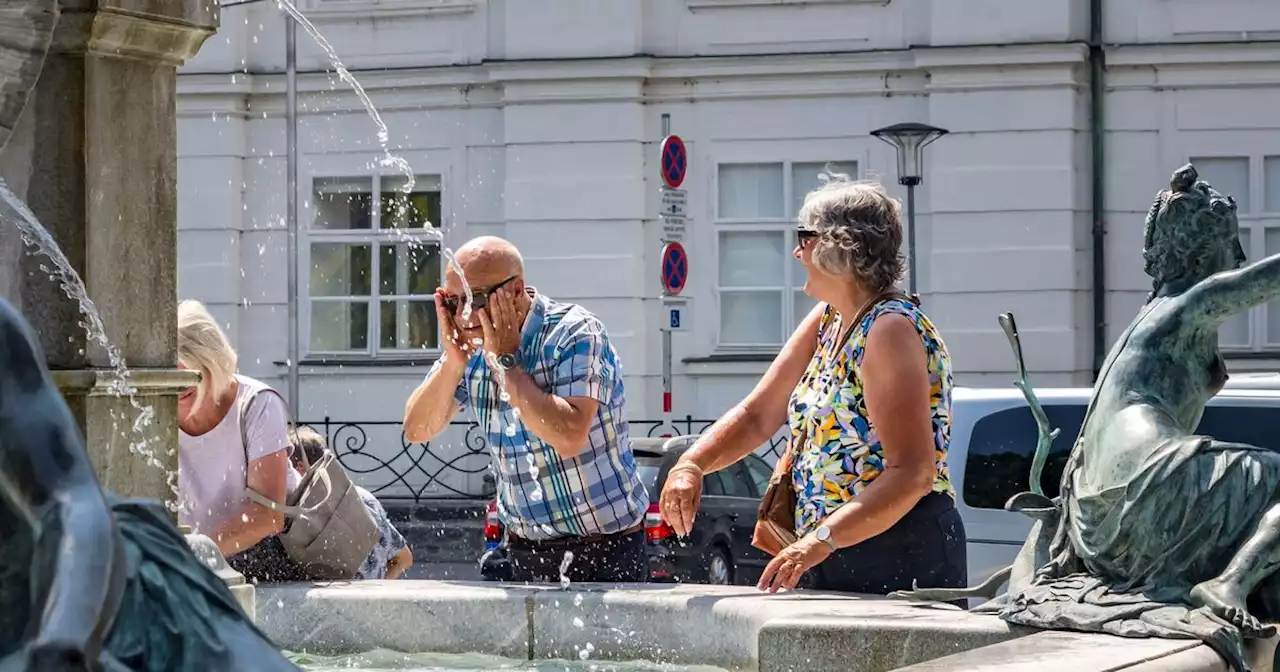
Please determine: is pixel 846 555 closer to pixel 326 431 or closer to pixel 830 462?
pixel 830 462

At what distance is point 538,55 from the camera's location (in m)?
20.2

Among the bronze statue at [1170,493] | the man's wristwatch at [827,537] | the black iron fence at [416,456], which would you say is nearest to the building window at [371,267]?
the black iron fence at [416,456]

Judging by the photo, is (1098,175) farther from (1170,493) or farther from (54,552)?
(54,552)

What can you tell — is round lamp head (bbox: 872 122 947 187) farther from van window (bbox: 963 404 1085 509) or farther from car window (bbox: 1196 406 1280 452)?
car window (bbox: 1196 406 1280 452)

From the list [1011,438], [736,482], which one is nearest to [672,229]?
[736,482]

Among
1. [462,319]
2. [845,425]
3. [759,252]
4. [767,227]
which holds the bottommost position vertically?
[845,425]

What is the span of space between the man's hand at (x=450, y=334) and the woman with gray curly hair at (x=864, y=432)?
828 mm

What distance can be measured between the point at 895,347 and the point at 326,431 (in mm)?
16034

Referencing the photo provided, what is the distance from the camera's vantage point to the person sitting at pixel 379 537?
6004 mm

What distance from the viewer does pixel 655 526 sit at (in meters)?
10.7

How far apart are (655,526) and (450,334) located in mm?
5213

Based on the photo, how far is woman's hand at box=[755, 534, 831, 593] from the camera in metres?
4.59

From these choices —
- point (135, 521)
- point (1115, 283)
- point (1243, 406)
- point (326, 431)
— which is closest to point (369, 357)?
point (326, 431)

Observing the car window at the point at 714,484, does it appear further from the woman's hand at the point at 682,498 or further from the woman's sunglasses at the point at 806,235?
the woman's sunglasses at the point at 806,235
